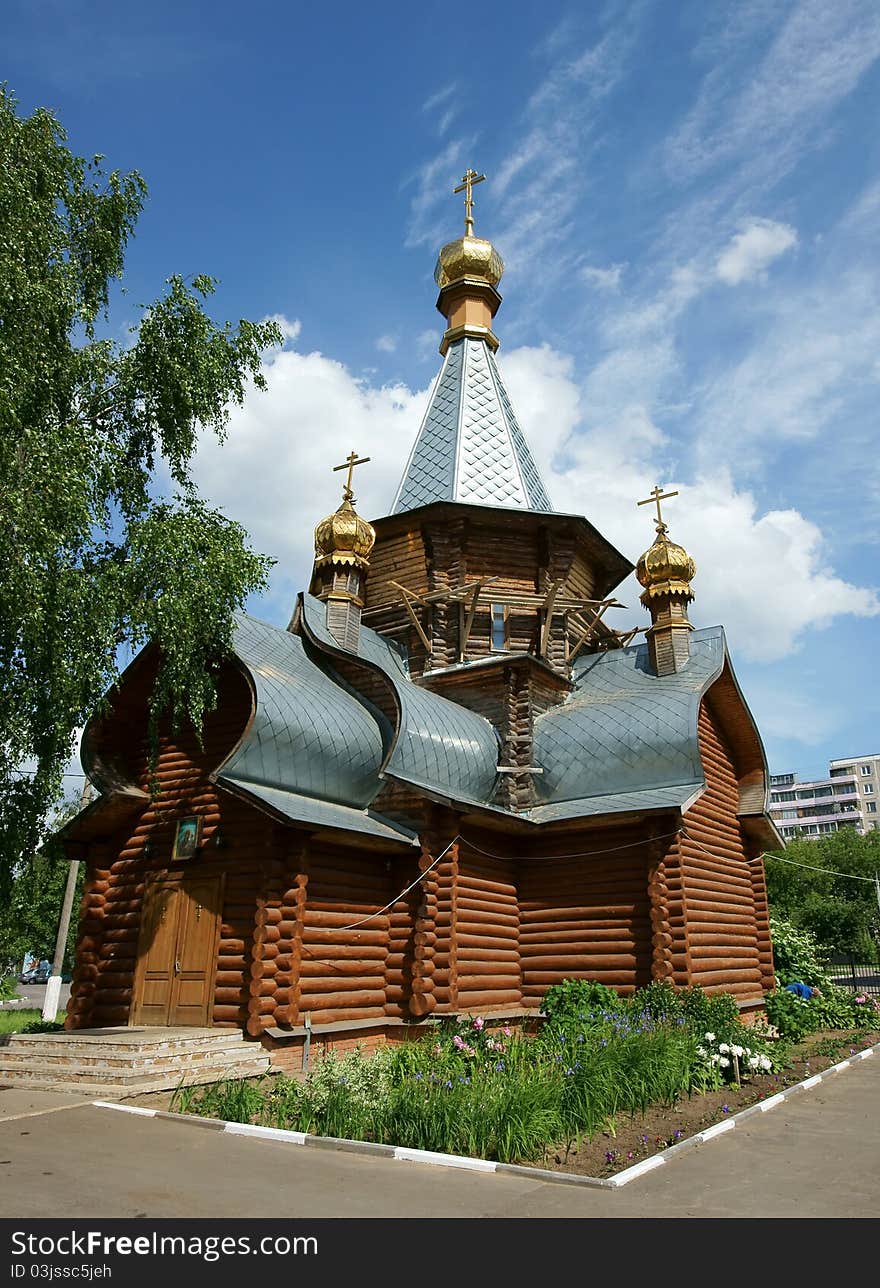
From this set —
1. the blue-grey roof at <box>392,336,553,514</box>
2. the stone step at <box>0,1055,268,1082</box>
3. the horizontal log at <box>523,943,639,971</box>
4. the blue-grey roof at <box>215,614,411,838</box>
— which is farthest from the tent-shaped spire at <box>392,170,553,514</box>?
the stone step at <box>0,1055,268,1082</box>

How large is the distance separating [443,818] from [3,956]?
50.1ft

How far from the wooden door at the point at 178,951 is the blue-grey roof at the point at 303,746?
1.40m

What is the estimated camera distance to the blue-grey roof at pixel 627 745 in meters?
12.7

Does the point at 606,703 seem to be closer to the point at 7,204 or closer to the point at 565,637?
the point at 565,637

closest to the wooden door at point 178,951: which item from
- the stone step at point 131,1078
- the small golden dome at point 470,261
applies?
the stone step at point 131,1078

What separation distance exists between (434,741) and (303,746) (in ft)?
6.91

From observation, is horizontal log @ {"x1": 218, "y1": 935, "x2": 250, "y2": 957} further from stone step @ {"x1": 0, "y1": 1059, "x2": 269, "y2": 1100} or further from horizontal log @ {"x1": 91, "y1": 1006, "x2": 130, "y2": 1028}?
horizontal log @ {"x1": 91, "y1": 1006, "x2": 130, "y2": 1028}

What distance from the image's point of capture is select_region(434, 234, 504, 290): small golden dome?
20.3m

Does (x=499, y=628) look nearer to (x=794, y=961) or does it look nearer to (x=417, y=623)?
(x=417, y=623)

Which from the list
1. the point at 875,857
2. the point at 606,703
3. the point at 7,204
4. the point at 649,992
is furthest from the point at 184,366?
the point at 875,857

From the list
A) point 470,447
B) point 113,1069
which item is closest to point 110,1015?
point 113,1069

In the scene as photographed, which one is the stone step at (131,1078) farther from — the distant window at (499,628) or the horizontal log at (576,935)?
the distant window at (499,628)

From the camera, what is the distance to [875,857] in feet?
141

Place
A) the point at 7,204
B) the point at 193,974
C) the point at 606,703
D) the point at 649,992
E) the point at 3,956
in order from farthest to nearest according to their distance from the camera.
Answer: the point at 3,956 < the point at 606,703 < the point at 649,992 < the point at 193,974 < the point at 7,204
